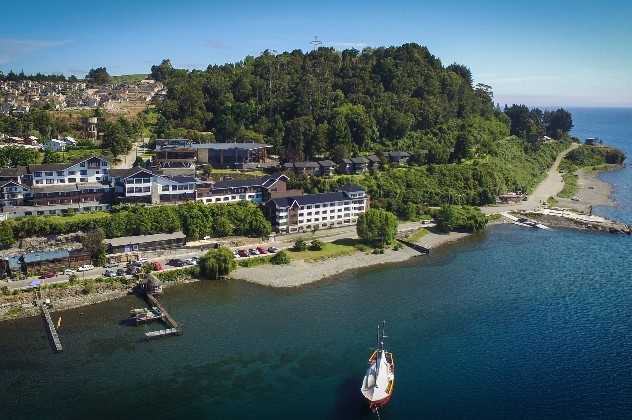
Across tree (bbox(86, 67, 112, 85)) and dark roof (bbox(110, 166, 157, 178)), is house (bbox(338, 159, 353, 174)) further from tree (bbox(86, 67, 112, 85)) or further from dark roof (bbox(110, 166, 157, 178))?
tree (bbox(86, 67, 112, 85))

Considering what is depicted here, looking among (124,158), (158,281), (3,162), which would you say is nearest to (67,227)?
(158,281)

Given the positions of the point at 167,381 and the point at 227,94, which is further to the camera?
the point at 227,94

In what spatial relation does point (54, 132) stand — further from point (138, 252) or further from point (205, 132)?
point (138, 252)

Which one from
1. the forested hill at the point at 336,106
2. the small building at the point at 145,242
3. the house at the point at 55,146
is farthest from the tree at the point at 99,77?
the small building at the point at 145,242

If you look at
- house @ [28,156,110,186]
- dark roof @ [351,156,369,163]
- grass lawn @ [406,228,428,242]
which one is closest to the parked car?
house @ [28,156,110,186]

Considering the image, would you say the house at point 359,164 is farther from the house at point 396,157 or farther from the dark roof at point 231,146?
the dark roof at point 231,146

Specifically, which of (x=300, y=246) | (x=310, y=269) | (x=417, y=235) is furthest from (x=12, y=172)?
(x=417, y=235)
